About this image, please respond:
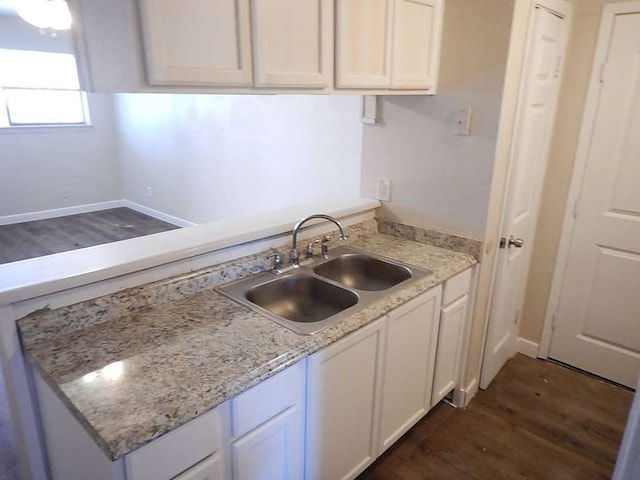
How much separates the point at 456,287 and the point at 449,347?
1.09ft

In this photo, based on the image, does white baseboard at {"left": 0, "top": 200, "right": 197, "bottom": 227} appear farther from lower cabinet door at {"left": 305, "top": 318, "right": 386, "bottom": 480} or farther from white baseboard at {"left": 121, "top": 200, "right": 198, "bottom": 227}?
lower cabinet door at {"left": 305, "top": 318, "right": 386, "bottom": 480}

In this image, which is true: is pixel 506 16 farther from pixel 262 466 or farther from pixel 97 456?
pixel 97 456

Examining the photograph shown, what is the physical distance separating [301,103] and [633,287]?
8.29ft

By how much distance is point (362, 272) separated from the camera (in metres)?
2.20

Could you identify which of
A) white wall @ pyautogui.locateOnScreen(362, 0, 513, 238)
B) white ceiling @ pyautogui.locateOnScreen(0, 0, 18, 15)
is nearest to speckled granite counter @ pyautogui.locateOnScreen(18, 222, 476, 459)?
white wall @ pyautogui.locateOnScreen(362, 0, 513, 238)

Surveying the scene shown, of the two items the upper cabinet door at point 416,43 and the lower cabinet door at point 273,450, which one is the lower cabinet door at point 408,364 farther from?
the upper cabinet door at point 416,43

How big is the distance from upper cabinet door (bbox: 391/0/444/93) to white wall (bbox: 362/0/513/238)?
0.06 m

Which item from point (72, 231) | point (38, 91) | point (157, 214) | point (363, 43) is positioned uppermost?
point (363, 43)

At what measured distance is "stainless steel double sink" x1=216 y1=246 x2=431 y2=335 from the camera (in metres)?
1.73

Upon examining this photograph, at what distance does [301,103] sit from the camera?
343 cm

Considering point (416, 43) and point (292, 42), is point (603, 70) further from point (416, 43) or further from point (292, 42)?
point (292, 42)

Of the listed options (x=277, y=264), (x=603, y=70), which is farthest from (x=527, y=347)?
(x=277, y=264)

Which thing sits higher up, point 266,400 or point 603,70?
point 603,70

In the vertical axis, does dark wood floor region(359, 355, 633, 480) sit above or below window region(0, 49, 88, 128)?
below
